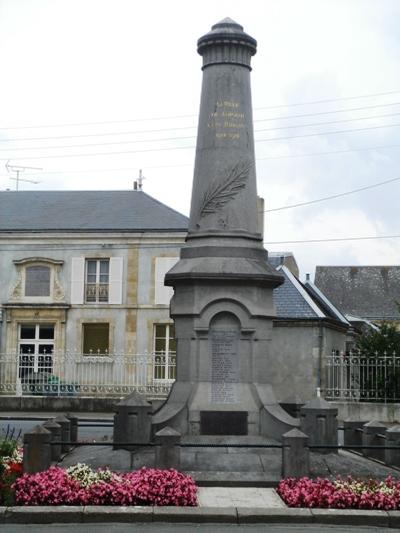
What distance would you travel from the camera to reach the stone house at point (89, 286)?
36750 millimetres

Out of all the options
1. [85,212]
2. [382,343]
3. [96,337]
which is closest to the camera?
[382,343]

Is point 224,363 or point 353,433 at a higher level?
point 224,363

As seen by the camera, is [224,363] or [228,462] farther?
[224,363]

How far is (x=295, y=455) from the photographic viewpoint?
11.5m

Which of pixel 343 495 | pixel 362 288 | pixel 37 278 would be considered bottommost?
pixel 343 495

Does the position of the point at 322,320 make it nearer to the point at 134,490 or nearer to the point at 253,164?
the point at 253,164

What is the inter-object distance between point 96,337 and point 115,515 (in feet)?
89.7

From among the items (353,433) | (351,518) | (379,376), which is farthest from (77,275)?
(351,518)

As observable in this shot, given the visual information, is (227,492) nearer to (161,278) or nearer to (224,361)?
(224,361)

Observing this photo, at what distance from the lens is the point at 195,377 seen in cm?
1388

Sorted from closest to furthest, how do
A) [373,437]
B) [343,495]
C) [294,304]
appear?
[343,495] → [373,437] → [294,304]

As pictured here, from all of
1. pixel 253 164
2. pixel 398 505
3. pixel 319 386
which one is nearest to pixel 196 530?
pixel 398 505

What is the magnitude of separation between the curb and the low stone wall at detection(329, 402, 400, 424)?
605 inches

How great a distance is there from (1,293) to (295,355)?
13991 millimetres
